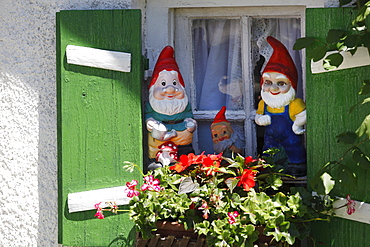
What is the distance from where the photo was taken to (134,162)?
308cm

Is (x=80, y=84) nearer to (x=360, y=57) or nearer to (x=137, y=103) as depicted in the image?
(x=137, y=103)

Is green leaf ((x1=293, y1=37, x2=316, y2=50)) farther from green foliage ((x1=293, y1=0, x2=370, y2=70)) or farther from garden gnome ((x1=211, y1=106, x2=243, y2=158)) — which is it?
garden gnome ((x1=211, y1=106, x2=243, y2=158))

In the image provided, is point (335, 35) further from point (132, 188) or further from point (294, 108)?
point (132, 188)

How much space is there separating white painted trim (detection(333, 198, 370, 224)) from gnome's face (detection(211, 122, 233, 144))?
2.11ft

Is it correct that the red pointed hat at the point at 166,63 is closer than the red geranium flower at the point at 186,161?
No

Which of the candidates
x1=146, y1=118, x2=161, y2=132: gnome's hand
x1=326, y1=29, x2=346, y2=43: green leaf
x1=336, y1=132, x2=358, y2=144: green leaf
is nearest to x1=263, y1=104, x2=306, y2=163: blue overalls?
x1=336, y1=132, x2=358, y2=144: green leaf

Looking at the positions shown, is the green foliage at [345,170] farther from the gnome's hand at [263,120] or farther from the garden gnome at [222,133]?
the garden gnome at [222,133]

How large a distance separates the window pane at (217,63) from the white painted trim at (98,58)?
1.91 ft

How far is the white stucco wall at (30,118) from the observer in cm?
330

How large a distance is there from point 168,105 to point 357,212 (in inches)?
41.2

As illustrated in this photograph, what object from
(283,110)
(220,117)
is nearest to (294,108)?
(283,110)

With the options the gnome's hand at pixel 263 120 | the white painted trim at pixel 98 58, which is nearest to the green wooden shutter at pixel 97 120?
the white painted trim at pixel 98 58

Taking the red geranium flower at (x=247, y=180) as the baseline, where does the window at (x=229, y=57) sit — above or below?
above

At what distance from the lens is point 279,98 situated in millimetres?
3113
